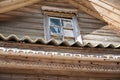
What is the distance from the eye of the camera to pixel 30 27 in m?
6.92

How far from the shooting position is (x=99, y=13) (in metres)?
8.05

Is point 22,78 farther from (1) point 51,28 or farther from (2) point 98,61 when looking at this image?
(1) point 51,28

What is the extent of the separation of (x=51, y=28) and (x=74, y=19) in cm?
81

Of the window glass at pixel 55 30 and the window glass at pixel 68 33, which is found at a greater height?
the window glass at pixel 55 30

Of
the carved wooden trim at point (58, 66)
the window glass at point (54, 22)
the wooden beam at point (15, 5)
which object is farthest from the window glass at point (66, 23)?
the carved wooden trim at point (58, 66)

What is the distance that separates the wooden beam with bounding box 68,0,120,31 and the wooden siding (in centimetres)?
14

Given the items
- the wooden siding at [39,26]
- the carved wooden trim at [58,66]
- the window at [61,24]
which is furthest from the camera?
the window at [61,24]

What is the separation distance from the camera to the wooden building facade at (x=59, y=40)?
16.2 feet

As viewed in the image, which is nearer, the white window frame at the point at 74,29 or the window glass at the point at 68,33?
the white window frame at the point at 74,29

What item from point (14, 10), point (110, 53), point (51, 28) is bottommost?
point (110, 53)

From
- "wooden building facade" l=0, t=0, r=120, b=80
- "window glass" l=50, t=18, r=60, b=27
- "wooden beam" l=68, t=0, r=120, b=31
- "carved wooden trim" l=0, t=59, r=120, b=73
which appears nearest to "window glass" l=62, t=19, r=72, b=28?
"wooden building facade" l=0, t=0, r=120, b=80

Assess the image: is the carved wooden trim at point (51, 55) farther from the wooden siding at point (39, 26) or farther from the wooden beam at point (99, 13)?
the wooden beam at point (99, 13)

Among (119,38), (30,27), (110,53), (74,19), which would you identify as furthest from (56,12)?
(110,53)

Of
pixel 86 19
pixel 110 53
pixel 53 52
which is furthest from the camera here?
pixel 86 19
